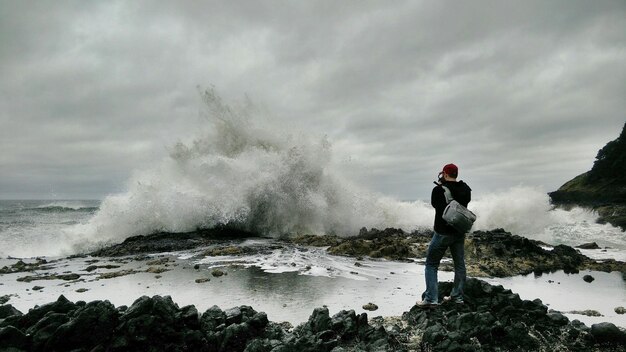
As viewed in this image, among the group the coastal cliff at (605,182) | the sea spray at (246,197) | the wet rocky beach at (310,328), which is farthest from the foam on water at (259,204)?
the coastal cliff at (605,182)

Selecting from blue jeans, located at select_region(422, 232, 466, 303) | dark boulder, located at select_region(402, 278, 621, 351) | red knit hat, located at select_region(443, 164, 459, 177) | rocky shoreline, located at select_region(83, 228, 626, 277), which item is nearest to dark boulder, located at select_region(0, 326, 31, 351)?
dark boulder, located at select_region(402, 278, 621, 351)

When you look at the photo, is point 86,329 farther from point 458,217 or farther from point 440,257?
point 458,217

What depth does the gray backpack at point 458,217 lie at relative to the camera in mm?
5348

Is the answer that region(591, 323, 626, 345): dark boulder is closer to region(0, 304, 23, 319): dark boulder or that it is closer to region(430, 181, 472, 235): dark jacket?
region(430, 181, 472, 235): dark jacket

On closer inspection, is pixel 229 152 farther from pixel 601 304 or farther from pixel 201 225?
pixel 601 304

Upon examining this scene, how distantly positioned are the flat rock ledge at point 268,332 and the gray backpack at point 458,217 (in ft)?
3.85

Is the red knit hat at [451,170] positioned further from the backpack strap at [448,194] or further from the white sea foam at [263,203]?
the white sea foam at [263,203]

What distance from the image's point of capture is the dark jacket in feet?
18.5

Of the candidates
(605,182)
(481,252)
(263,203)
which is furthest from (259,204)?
(605,182)

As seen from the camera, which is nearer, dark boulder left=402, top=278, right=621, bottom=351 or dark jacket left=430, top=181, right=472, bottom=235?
dark boulder left=402, top=278, right=621, bottom=351

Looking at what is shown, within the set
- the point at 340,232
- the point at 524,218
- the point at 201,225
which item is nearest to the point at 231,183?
the point at 201,225

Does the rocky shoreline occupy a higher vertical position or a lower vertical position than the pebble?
higher

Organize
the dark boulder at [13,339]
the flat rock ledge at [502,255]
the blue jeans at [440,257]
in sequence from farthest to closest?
the flat rock ledge at [502,255] → the blue jeans at [440,257] → the dark boulder at [13,339]

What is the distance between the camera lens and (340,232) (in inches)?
893
